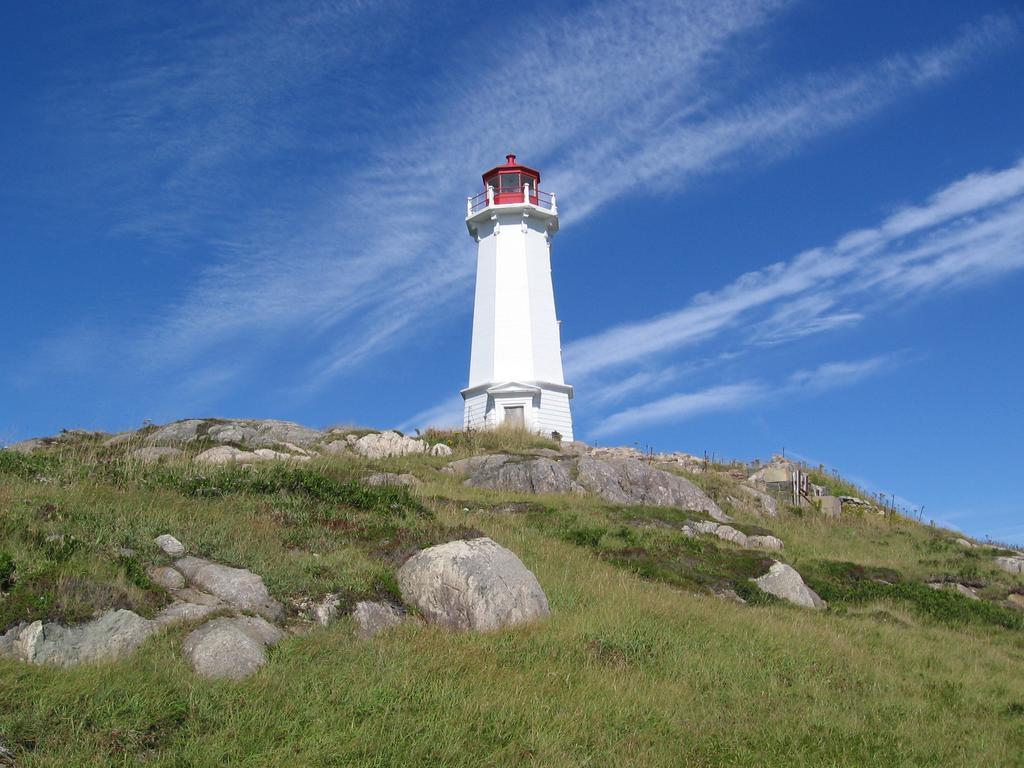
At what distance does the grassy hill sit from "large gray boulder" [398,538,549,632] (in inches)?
14.6

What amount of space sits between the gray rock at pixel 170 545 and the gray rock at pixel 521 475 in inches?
550

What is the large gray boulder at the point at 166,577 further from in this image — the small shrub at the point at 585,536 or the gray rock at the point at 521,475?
the gray rock at the point at 521,475

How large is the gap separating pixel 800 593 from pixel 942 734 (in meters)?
7.59

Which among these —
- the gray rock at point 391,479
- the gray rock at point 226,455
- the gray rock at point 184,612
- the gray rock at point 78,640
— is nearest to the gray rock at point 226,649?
the gray rock at point 184,612

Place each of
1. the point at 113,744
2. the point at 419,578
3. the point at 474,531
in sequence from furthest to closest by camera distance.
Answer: the point at 474,531, the point at 419,578, the point at 113,744

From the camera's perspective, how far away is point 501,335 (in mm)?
39594

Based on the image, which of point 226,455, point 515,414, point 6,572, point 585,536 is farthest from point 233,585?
point 515,414

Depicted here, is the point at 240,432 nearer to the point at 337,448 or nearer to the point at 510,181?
the point at 337,448

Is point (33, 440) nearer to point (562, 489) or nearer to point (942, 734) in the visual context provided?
point (562, 489)

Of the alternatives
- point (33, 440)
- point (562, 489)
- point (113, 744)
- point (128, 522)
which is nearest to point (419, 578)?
point (128, 522)

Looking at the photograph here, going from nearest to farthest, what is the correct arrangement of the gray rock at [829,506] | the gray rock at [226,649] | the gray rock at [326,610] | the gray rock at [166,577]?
1. the gray rock at [226,649]
2. the gray rock at [166,577]
3. the gray rock at [326,610]
4. the gray rock at [829,506]

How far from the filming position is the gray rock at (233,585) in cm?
1008

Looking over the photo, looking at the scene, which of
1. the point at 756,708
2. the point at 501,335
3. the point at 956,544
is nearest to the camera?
the point at 756,708

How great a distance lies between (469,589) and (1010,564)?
2037 cm
